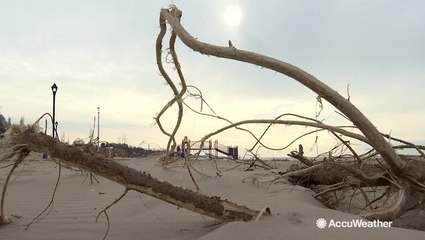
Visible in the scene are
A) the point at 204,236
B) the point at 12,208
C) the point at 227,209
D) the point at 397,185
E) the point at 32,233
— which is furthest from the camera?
the point at 12,208

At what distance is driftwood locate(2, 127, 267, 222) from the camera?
2.21 meters

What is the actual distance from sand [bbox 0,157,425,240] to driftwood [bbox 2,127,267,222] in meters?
0.11

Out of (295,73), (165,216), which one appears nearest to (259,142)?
(295,73)

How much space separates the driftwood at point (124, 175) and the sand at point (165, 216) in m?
0.11

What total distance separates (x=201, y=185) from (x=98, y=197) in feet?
3.58

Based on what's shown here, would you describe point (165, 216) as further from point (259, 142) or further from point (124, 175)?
point (259, 142)

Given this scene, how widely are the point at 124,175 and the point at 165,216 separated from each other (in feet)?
2.61

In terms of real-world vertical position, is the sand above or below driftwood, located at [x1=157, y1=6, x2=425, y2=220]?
below

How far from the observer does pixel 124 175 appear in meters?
2.21

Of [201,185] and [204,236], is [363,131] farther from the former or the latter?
[201,185]

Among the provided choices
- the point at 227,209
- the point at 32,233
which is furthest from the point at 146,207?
the point at 227,209

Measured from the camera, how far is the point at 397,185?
3234 millimetres

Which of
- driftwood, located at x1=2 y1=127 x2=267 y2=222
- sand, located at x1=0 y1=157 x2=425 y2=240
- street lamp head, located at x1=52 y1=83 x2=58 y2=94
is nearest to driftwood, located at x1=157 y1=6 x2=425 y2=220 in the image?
sand, located at x1=0 y1=157 x2=425 y2=240

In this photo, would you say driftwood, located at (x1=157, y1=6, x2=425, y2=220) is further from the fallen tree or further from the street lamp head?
the street lamp head
